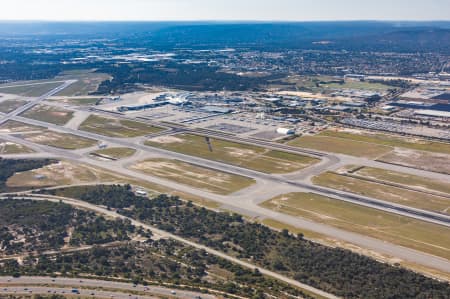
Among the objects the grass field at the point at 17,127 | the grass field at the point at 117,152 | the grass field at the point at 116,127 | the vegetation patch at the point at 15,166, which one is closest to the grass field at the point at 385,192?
the grass field at the point at 117,152

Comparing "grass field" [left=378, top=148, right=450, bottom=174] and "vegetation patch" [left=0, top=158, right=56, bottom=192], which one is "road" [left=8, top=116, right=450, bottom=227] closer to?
"vegetation patch" [left=0, top=158, right=56, bottom=192]

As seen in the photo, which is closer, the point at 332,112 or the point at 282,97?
the point at 332,112

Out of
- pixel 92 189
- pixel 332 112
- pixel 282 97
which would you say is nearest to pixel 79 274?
pixel 92 189

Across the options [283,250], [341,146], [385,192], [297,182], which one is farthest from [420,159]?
[283,250]

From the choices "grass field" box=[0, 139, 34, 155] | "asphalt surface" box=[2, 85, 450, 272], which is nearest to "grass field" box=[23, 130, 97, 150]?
"asphalt surface" box=[2, 85, 450, 272]

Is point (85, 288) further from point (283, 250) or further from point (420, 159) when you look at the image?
point (420, 159)

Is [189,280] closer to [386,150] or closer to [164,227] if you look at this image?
[164,227]
